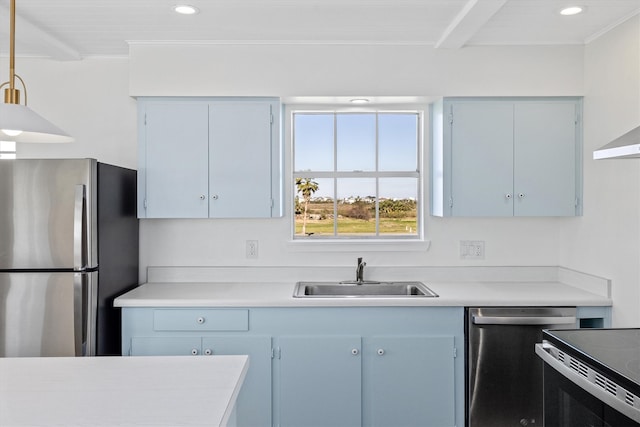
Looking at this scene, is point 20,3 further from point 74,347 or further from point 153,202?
point 74,347

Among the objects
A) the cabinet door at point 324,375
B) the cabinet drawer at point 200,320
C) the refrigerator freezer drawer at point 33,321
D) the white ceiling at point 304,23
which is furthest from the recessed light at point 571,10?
the refrigerator freezer drawer at point 33,321

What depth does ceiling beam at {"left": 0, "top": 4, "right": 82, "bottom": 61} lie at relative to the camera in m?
2.58

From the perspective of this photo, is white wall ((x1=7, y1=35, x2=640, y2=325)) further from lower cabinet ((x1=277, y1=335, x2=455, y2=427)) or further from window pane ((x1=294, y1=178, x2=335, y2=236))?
lower cabinet ((x1=277, y1=335, x2=455, y2=427))

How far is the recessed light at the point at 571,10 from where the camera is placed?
7.96ft

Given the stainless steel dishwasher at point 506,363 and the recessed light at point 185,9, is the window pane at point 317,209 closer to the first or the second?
the stainless steel dishwasher at point 506,363

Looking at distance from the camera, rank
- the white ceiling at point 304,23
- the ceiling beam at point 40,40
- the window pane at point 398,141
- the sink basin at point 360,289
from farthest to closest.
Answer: the window pane at point 398,141 → the sink basin at point 360,289 → the ceiling beam at point 40,40 → the white ceiling at point 304,23

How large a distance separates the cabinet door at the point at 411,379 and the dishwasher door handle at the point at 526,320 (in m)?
0.22

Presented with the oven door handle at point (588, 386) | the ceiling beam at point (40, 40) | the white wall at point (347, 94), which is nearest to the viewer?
the oven door handle at point (588, 386)

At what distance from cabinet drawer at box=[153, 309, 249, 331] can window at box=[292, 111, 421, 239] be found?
2.89 ft

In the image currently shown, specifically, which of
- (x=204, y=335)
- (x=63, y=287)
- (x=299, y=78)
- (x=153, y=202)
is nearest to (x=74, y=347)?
(x=63, y=287)

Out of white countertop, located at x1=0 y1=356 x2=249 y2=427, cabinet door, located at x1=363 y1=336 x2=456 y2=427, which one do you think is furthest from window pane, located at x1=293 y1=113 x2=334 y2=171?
white countertop, located at x1=0 y1=356 x2=249 y2=427

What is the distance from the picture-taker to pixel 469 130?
2.98 metres

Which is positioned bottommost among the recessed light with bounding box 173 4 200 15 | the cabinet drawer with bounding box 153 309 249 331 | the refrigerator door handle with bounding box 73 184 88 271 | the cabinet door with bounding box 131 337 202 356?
the cabinet door with bounding box 131 337 202 356

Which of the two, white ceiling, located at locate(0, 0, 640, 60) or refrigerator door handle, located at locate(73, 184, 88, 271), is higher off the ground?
white ceiling, located at locate(0, 0, 640, 60)
